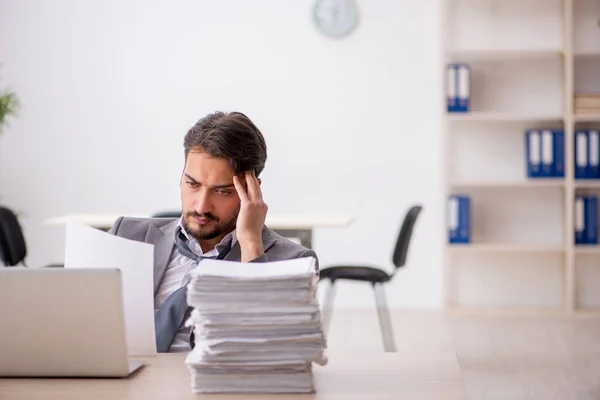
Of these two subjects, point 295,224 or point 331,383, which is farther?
point 295,224

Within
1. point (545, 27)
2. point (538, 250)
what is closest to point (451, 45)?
point (545, 27)

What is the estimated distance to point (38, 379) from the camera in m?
1.58

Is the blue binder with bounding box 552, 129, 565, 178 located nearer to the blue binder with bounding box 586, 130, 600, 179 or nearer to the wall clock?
the blue binder with bounding box 586, 130, 600, 179

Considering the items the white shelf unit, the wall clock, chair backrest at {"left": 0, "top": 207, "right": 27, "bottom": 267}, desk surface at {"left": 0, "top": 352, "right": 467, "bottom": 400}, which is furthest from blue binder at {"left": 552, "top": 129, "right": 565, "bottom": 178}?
desk surface at {"left": 0, "top": 352, "right": 467, "bottom": 400}

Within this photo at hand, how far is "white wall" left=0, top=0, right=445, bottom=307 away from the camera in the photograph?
5945 millimetres

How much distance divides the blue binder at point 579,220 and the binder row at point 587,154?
0.15 meters

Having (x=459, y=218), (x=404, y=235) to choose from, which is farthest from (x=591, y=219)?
(x=404, y=235)

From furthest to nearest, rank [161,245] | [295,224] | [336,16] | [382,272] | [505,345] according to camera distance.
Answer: [336,16] < [505,345] < [382,272] < [295,224] < [161,245]

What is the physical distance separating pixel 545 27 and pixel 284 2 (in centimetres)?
173

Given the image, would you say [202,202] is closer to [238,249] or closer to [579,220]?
[238,249]

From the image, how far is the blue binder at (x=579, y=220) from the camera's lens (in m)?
5.61

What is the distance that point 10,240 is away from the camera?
14.4ft

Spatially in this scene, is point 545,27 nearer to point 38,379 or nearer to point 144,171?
point 144,171

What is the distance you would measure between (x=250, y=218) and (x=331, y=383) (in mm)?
584
